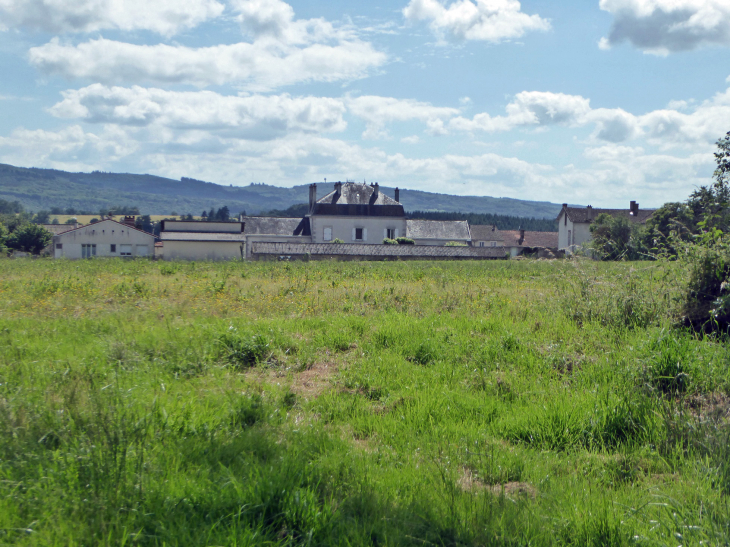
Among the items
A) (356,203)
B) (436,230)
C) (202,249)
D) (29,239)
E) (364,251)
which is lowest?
(202,249)

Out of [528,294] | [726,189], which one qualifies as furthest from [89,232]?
[726,189]

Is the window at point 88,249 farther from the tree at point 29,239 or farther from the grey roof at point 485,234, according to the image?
the grey roof at point 485,234

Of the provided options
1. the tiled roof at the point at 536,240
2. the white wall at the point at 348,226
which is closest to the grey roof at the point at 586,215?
the tiled roof at the point at 536,240

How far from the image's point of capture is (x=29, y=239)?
7469 cm

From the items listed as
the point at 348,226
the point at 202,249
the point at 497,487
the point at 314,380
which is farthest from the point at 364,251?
the point at 497,487

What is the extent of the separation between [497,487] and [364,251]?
45618 mm

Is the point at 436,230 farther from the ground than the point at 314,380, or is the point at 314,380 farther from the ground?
the point at 436,230

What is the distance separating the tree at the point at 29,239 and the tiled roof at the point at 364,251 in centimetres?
4347

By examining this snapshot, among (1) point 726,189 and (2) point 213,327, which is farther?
(1) point 726,189

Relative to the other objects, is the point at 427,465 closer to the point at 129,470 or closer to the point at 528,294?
the point at 129,470

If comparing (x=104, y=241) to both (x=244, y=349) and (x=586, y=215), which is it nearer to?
(x=586, y=215)

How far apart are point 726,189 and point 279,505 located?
10.1m

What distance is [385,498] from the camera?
3699 millimetres

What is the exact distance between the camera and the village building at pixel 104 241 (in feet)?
225
